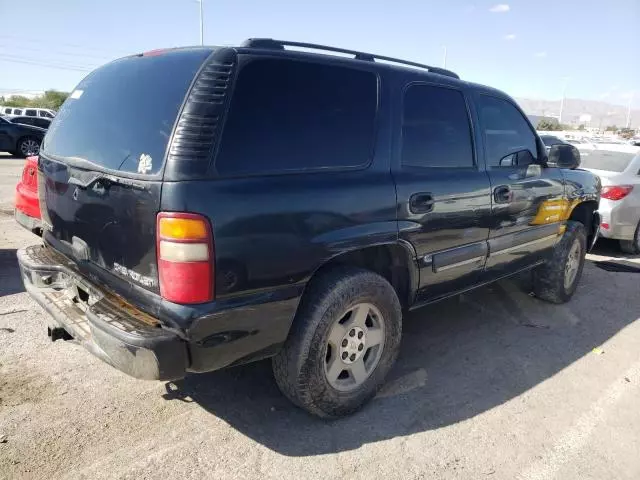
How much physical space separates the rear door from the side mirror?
3.18m

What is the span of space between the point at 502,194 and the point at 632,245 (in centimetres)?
469

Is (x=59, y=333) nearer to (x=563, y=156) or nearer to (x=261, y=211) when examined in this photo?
(x=261, y=211)

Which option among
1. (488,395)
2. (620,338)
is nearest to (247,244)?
(488,395)

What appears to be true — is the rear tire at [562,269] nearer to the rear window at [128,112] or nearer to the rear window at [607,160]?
the rear window at [607,160]

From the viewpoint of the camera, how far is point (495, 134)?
12.9 ft

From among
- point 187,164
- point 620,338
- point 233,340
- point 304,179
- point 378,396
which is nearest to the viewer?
point 187,164

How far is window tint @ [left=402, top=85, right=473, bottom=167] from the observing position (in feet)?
10.3

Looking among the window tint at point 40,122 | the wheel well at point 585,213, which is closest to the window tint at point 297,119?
the wheel well at point 585,213

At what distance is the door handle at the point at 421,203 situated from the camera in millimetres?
3023

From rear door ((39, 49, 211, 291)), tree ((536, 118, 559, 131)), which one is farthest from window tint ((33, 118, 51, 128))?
tree ((536, 118, 559, 131))

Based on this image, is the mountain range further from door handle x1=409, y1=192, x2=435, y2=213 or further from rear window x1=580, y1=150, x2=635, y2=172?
door handle x1=409, y1=192, x2=435, y2=213

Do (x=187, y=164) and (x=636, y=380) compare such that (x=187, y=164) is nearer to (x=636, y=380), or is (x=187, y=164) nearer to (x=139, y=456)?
(x=139, y=456)

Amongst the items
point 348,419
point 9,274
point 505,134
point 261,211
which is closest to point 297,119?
point 261,211

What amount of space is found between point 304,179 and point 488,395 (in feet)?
6.32
